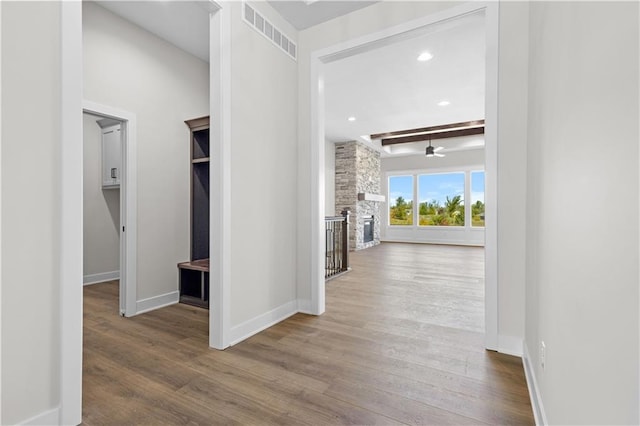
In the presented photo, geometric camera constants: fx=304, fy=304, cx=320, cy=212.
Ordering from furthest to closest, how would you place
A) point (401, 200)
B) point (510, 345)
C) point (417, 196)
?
point (401, 200), point (417, 196), point (510, 345)

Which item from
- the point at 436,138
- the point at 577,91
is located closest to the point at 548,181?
the point at 577,91

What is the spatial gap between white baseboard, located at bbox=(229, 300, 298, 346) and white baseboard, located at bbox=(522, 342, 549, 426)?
6.08 feet

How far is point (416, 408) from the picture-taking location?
4.99ft

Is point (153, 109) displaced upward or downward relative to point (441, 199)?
upward

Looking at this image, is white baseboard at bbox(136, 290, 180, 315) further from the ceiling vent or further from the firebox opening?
the firebox opening

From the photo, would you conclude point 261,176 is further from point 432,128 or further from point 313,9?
point 432,128

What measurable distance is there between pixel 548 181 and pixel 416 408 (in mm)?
1239

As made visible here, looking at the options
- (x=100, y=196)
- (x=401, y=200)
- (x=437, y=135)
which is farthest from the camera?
(x=401, y=200)

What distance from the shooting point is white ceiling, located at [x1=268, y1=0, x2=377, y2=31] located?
2659 millimetres

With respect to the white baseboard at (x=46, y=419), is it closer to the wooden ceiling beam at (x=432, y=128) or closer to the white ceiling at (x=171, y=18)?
the white ceiling at (x=171, y=18)

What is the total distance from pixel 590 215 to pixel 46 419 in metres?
2.16

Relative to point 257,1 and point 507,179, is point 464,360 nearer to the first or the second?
point 507,179

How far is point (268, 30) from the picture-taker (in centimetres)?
268

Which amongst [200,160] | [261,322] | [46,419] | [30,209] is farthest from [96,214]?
[46,419]
